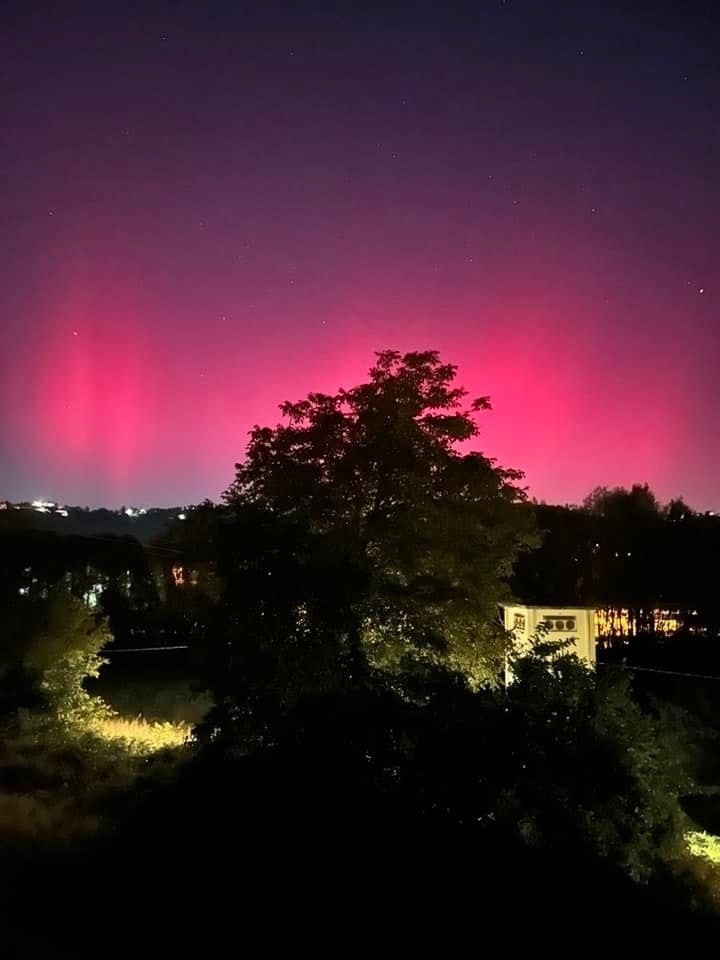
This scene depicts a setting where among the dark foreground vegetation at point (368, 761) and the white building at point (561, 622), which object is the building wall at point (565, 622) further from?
the dark foreground vegetation at point (368, 761)

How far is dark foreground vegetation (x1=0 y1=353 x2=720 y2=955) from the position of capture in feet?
25.4

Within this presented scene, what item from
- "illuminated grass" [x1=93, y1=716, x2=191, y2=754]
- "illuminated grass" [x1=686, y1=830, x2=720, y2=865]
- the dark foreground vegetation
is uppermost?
the dark foreground vegetation

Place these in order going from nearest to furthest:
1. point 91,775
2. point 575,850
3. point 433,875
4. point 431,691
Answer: point 433,875
point 575,850
point 431,691
point 91,775

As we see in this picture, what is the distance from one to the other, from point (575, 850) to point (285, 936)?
11.4 feet

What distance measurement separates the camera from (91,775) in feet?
44.8

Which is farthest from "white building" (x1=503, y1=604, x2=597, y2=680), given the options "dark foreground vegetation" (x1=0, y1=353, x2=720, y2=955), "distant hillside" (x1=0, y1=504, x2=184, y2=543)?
"distant hillside" (x1=0, y1=504, x2=184, y2=543)

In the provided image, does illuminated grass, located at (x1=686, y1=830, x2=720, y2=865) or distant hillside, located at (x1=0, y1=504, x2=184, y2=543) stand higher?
distant hillside, located at (x1=0, y1=504, x2=184, y2=543)

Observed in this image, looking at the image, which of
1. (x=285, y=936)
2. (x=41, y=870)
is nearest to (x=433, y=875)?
(x=285, y=936)

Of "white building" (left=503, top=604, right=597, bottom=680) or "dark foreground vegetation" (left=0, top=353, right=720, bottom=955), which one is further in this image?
"white building" (left=503, top=604, right=597, bottom=680)

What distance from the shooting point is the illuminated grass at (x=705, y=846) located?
13938 mm

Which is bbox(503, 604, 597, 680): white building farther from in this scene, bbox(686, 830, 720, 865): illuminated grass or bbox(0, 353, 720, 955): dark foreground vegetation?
bbox(686, 830, 720, 865): illuminated grass

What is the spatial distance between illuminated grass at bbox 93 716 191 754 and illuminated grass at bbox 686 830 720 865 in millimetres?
8830

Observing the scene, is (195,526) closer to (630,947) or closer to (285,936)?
(285,936)

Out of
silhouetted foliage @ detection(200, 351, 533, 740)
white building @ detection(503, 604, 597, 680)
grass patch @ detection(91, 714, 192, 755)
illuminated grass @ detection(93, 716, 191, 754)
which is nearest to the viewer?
silhouetted foliage @ detection(200, 351, 533, 740)
